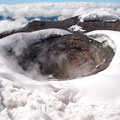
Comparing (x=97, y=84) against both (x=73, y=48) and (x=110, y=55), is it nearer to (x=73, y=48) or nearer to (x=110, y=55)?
(x=110, y=55)

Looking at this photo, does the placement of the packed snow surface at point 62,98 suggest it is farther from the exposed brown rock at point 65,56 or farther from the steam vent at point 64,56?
the exposed brown rock at point 65,56

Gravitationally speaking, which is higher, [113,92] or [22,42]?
[113,92]

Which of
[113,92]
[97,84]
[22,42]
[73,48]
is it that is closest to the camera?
[113,92]

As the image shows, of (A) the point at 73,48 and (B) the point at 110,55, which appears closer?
(B) the point at 110,55

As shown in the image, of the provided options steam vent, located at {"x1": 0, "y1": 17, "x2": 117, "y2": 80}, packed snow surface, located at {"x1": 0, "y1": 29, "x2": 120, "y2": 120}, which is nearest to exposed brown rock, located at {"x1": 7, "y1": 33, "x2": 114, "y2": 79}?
steam vent, located at {"x1": 0, "y1": 17, "x2": 117, "y2": 80}

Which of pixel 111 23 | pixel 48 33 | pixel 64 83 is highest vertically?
pixel 64 83

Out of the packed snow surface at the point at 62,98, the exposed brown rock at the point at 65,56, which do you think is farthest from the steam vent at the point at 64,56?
the packed snow surface at the point at 62,98

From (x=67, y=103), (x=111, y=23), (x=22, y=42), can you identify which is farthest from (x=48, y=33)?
(x=111, y=23)

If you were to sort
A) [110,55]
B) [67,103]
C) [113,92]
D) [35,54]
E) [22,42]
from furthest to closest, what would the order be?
[35,54], [22,42], [110,55], [113,92], [67,103]

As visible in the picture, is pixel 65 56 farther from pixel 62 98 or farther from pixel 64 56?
pixel 62 98
